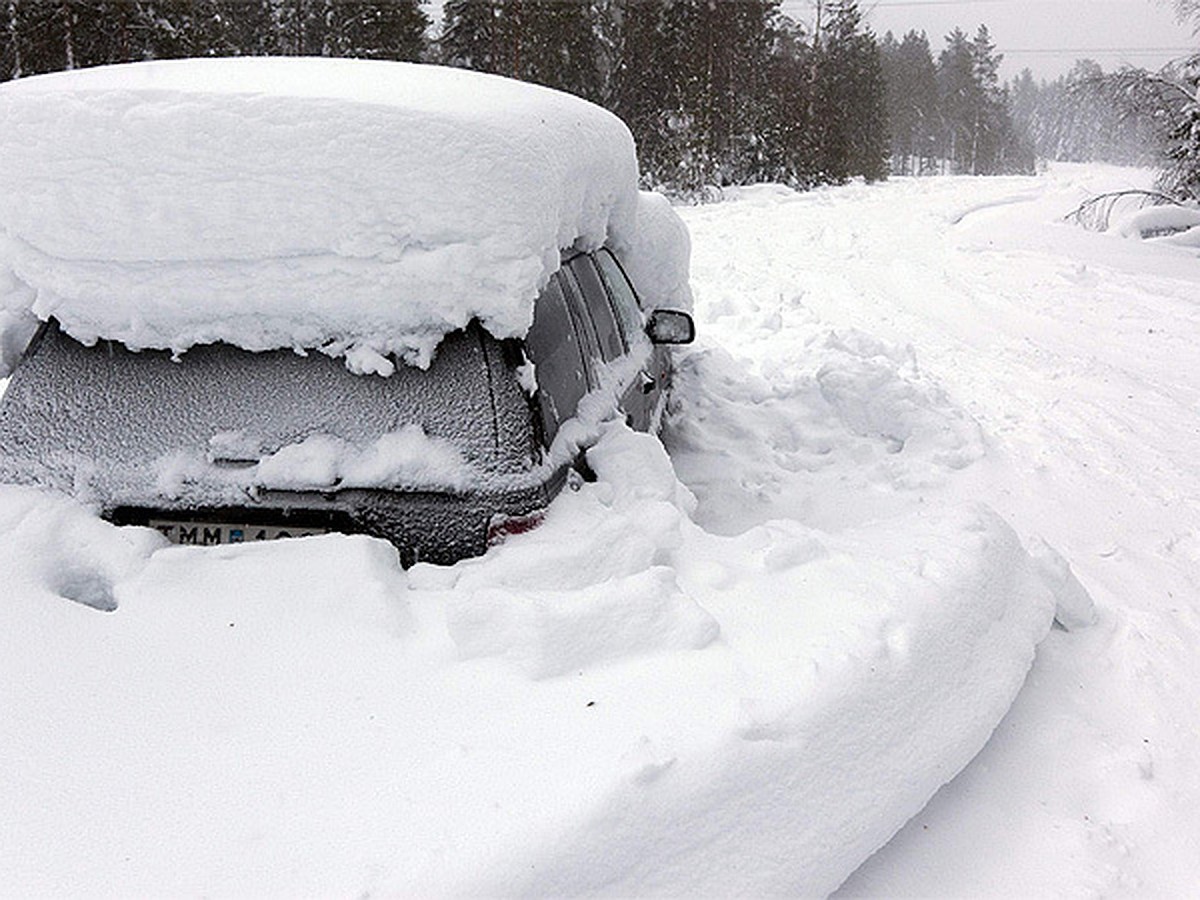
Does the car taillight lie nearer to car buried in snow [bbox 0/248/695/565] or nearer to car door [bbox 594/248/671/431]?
car buried in snow [bbox 0/248/695/565]

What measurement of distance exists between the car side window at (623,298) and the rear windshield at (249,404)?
5.22 ft

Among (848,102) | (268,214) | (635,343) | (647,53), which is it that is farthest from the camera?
(848,102)

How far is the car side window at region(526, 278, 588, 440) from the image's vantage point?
3.00 m

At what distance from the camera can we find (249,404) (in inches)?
109

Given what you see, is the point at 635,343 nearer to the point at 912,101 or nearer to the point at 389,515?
the point at 389,515

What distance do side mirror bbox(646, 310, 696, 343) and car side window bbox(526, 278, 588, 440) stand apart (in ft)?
3.42

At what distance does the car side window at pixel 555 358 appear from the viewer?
3.00m

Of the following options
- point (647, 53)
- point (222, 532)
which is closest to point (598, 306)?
point (222, 532)

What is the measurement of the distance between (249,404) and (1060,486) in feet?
13.3

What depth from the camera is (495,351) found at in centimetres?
280

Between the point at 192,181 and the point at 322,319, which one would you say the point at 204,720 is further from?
the point at 192,181

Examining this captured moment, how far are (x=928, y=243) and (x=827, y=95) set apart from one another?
2408cm

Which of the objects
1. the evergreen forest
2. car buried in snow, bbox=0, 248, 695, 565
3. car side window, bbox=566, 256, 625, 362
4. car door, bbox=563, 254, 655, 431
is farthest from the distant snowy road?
the evergreen forest

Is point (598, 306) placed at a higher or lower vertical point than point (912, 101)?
lower
